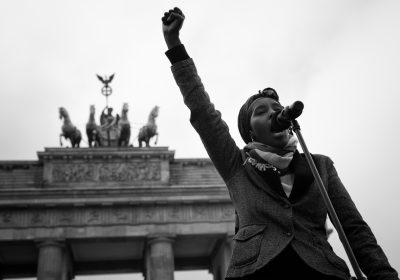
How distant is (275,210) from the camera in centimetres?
287

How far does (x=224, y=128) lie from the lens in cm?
313

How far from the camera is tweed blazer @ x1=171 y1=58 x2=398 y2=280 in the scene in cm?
270

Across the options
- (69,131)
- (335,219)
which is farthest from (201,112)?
(69,131)

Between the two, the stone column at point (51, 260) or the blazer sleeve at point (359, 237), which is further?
the stone column at point (51, 260)

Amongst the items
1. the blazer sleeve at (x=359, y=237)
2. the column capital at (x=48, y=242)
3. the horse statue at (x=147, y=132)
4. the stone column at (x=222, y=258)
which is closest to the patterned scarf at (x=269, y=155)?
the blazer sleeve at (x=359, y=237)

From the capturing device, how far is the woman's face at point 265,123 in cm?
313

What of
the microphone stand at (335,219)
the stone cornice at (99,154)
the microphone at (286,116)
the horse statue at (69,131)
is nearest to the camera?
the microphone stand at (335,219)

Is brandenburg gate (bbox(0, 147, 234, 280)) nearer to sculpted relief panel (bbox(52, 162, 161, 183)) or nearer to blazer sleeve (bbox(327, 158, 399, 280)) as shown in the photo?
sculpted relief panel (bbox(52, 162, 161, 183))

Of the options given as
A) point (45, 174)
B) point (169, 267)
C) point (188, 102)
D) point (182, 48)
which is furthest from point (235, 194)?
point (45, 174)

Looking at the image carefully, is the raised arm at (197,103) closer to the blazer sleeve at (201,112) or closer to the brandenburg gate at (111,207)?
the blazer sleeve at (201,112)

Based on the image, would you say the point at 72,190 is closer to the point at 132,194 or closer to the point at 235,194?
the point at 132,194

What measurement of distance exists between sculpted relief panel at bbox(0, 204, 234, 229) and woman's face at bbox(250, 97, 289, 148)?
78.3 ft

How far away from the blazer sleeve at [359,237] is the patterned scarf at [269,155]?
0.88 feet

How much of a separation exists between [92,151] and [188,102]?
25.8 metres
